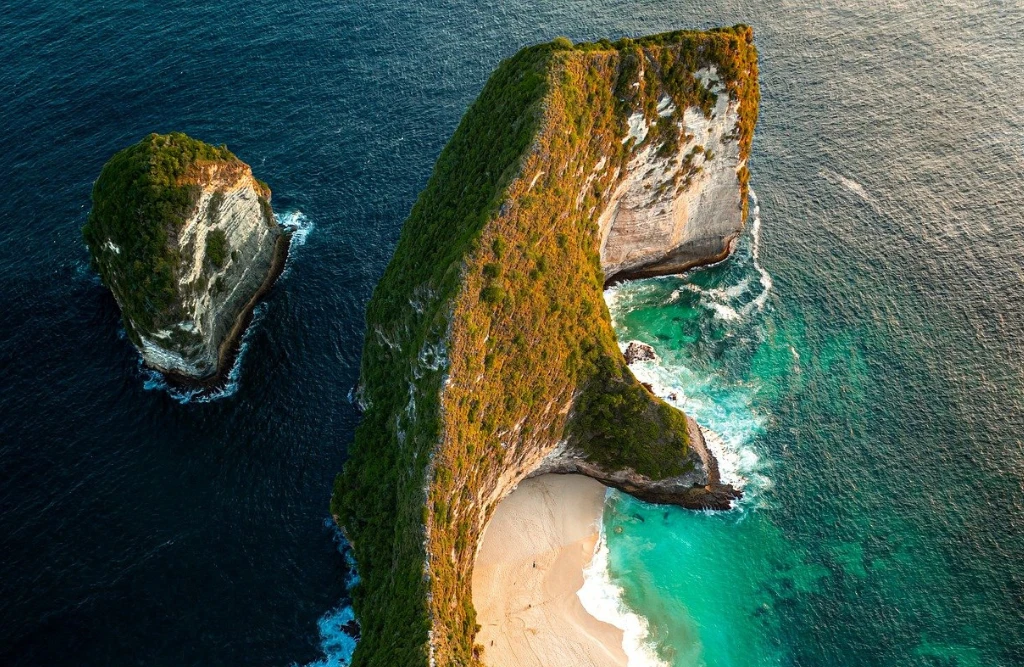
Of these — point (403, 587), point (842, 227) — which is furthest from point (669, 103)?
point (403, 587)

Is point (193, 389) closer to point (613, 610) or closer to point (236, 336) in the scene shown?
point (236, 336)

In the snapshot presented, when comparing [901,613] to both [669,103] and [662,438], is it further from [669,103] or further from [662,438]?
[669,103]

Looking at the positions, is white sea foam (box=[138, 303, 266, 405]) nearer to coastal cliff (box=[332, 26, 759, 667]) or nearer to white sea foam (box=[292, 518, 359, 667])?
coastal cliff (box=[332, 26, 759, 667])

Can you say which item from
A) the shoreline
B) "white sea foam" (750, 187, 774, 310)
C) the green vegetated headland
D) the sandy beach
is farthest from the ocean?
the green vegetated headland

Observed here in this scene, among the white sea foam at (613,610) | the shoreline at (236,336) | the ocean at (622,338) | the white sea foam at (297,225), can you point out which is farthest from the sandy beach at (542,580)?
the white sea foam at (297,225)

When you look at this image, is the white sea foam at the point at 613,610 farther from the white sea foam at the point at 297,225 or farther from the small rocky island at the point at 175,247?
the white sea foam at the point at 297,225

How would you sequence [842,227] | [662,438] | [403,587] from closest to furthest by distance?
[403,587] → [662,438] → [842,227]

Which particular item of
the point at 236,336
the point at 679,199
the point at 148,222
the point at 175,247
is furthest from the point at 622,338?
the point at 148,222

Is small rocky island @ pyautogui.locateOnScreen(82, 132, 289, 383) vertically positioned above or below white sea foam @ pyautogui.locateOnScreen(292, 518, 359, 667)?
above
